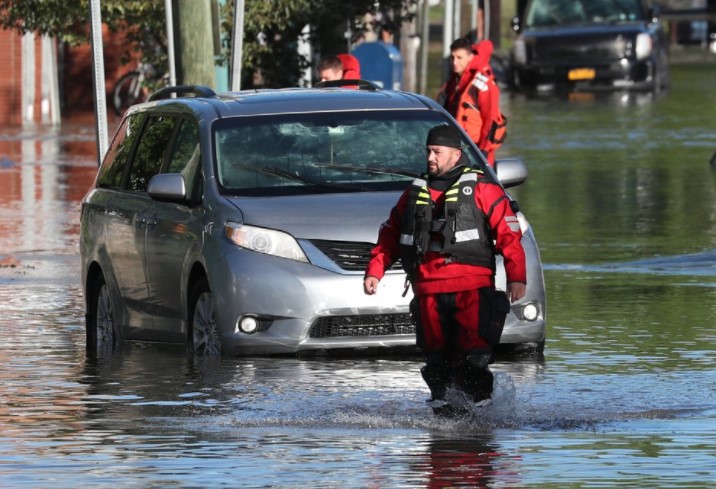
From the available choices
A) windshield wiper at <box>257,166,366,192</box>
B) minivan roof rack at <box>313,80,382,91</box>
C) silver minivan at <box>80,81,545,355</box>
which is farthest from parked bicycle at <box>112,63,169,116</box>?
windshield wiper at <box>257,166,366,192</box>

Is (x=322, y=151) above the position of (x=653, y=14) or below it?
above

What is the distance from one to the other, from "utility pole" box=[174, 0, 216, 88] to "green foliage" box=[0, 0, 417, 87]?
6297 millimetres

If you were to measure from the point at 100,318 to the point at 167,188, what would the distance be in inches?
63.2

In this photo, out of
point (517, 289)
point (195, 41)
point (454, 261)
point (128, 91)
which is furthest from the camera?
point (128, 91)

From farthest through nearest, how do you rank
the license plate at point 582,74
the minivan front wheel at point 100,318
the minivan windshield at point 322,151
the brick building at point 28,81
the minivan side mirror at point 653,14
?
the minivan side mirror at point 653,14
the license plate at point 582,74
the brick building at point 28,81
the minivan front wheel at point 100,318
the minivan windshield at point 322,151

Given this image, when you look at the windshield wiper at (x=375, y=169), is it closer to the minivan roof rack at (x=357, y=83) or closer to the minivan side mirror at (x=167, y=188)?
the minivan side mirror at (x=167, y=188)

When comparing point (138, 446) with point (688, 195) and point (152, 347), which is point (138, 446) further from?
point (688, 195)

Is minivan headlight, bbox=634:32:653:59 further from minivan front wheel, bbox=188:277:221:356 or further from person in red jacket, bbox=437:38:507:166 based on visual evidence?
minivan front wheel, bbox=188:277:221:356

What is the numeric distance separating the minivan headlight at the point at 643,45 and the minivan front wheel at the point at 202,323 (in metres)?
29.5

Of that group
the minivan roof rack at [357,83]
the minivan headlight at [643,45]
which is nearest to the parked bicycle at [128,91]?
the minivan headlight at [643,45]

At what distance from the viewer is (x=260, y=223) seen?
1143 cm

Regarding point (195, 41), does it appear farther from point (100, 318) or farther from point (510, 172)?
point (510, 172)

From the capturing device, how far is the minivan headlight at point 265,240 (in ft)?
37.1

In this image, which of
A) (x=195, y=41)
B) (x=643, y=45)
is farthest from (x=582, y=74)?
(x=195, y=41)
